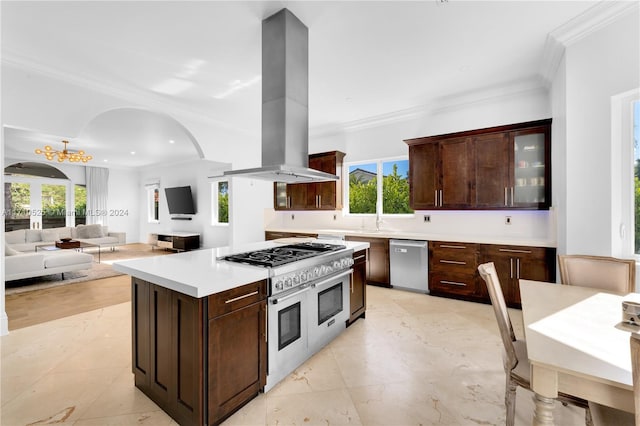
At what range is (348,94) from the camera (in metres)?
4.00

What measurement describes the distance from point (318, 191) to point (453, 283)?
9.20 feet

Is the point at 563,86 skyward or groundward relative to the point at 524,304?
skyward

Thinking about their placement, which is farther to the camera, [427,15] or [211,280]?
[427,15]

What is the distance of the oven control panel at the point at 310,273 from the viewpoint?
1926mm

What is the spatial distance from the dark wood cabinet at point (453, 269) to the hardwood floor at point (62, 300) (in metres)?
4.41

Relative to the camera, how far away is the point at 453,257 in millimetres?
3844

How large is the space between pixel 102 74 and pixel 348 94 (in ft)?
10.0

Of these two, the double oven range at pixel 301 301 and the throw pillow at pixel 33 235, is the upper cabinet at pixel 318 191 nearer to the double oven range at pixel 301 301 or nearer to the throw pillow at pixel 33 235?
the double oven range at pixel 301 301

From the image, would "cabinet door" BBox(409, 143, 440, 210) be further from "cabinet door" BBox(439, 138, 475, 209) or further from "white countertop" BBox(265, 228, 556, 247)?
"white countertop" BBox(265, 228, 556, 247)

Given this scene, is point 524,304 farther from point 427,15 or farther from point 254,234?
point 254,234

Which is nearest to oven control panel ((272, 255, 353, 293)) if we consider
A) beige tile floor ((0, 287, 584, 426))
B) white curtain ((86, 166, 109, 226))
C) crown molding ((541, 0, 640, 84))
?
beige tile floor ((0, 287, 584, 426))

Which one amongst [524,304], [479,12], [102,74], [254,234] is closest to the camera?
[524,304]

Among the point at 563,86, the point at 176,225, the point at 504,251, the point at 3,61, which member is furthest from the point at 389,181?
the point at 176,225

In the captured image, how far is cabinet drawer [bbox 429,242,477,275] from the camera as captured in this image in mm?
3723
